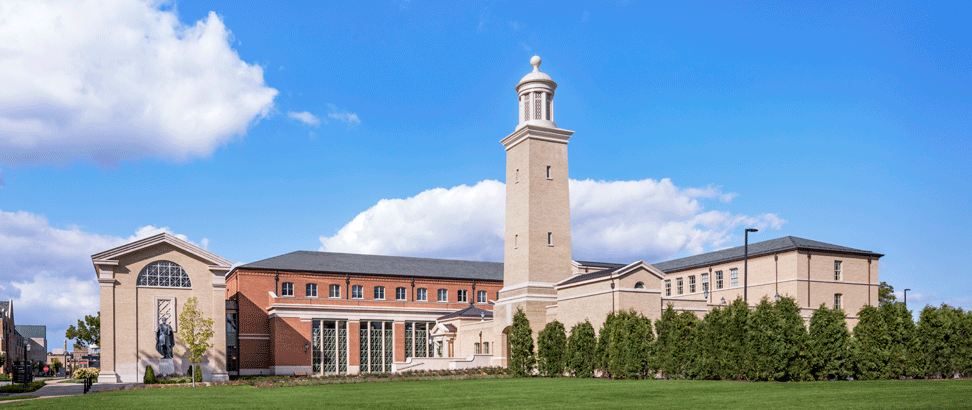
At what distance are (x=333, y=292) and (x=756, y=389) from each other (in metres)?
43.7

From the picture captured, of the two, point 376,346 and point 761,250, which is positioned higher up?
point 761,250

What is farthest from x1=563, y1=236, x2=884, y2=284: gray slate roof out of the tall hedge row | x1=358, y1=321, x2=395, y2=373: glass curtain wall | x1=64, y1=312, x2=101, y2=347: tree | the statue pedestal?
x1=64, y1=312, x2=101, y2=347: tree

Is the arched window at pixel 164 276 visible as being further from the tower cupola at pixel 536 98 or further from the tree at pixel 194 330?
the tower cupola at pixel 536 98

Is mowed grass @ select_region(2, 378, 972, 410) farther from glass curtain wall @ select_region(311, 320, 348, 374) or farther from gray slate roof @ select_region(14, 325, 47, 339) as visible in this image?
gray slate roof @ select_region(14, 325, 47, 339)

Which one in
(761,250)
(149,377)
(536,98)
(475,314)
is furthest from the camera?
(475,314)

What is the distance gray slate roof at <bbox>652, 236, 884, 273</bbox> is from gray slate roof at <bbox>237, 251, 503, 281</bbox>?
16.9 meters

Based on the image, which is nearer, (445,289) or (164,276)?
(164,276)

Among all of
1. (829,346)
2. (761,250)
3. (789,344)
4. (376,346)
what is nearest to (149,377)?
(376,346)

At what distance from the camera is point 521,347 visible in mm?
43469

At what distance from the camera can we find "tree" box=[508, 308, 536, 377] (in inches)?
1689

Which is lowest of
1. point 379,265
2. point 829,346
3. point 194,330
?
point 194,330

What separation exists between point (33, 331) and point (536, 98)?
151495 millimetres

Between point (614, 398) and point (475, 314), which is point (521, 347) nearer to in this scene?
point (475, 314)

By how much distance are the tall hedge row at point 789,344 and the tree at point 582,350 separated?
5.76 feet
